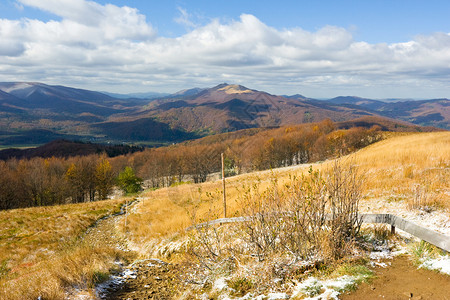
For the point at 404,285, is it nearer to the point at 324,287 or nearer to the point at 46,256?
the point at 324,287

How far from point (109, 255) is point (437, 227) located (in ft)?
33.4

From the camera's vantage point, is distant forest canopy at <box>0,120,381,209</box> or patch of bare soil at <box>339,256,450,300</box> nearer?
patch of bare soil at <box>339,256,450,300</box>

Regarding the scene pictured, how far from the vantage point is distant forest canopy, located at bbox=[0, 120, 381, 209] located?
57.4m

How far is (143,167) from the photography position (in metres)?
92.6

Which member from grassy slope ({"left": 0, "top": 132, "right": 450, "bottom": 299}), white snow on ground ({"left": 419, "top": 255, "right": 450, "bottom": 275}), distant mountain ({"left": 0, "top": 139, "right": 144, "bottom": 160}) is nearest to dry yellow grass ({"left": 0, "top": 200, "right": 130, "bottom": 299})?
grassy slope ({"left": 0, "top": 132, "right": 450, "bottom": 299})

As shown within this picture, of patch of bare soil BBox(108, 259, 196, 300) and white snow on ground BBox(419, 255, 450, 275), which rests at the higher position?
white snow on ground BBox(419, 255, 450, 275)

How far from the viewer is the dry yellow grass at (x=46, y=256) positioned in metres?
5.89

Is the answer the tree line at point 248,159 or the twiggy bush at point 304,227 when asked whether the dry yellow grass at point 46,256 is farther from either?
the tree line at point 248,159

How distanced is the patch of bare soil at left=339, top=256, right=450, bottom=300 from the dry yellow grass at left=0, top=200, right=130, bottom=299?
20.7 ft

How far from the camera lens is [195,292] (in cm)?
555

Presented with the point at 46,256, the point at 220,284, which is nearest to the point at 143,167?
the point at 46,256

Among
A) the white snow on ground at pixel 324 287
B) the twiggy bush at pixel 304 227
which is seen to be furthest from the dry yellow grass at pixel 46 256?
the white snow on ground at pixel 324 287

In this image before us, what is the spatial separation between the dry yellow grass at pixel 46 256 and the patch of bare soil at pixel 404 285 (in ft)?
20.7

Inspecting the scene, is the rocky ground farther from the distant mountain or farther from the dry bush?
the distant mountain
